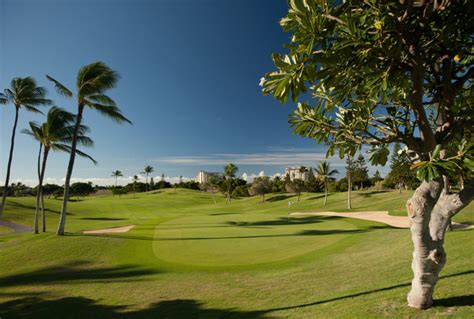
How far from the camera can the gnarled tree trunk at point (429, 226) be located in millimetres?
4559

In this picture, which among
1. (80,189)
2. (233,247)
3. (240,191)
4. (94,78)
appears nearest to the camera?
(233,247)

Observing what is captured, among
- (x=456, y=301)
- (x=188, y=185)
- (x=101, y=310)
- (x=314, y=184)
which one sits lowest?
(x=101, y=310)

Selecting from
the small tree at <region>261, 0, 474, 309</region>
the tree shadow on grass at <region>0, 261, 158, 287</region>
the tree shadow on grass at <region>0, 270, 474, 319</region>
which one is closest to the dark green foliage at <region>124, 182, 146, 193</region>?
the tree shadow on grass at <region>0, 261, 158, 287</region>

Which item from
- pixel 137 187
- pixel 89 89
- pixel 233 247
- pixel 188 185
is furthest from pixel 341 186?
pixel 137 187

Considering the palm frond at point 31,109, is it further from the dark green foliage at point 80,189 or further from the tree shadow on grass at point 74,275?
the dark green foliage at point 80,189

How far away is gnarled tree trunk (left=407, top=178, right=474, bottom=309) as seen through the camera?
15.0 feet

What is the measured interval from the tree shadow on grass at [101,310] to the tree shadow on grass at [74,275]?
1.98 metres

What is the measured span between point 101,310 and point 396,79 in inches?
373

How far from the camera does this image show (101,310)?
7605mm

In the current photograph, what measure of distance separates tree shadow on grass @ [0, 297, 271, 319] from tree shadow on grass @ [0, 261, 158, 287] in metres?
1.98

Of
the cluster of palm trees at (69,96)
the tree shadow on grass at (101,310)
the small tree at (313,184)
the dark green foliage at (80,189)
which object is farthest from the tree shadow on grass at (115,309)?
the dark green foliage at (80,189)

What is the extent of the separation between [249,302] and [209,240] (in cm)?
1051

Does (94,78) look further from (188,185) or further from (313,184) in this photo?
(188,185)

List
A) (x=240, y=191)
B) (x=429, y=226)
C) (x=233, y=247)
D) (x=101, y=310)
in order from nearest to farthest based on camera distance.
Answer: (x=429, y=226) → (x=101, y=310) → (x=233, y=247) → (x=240, y=191)
